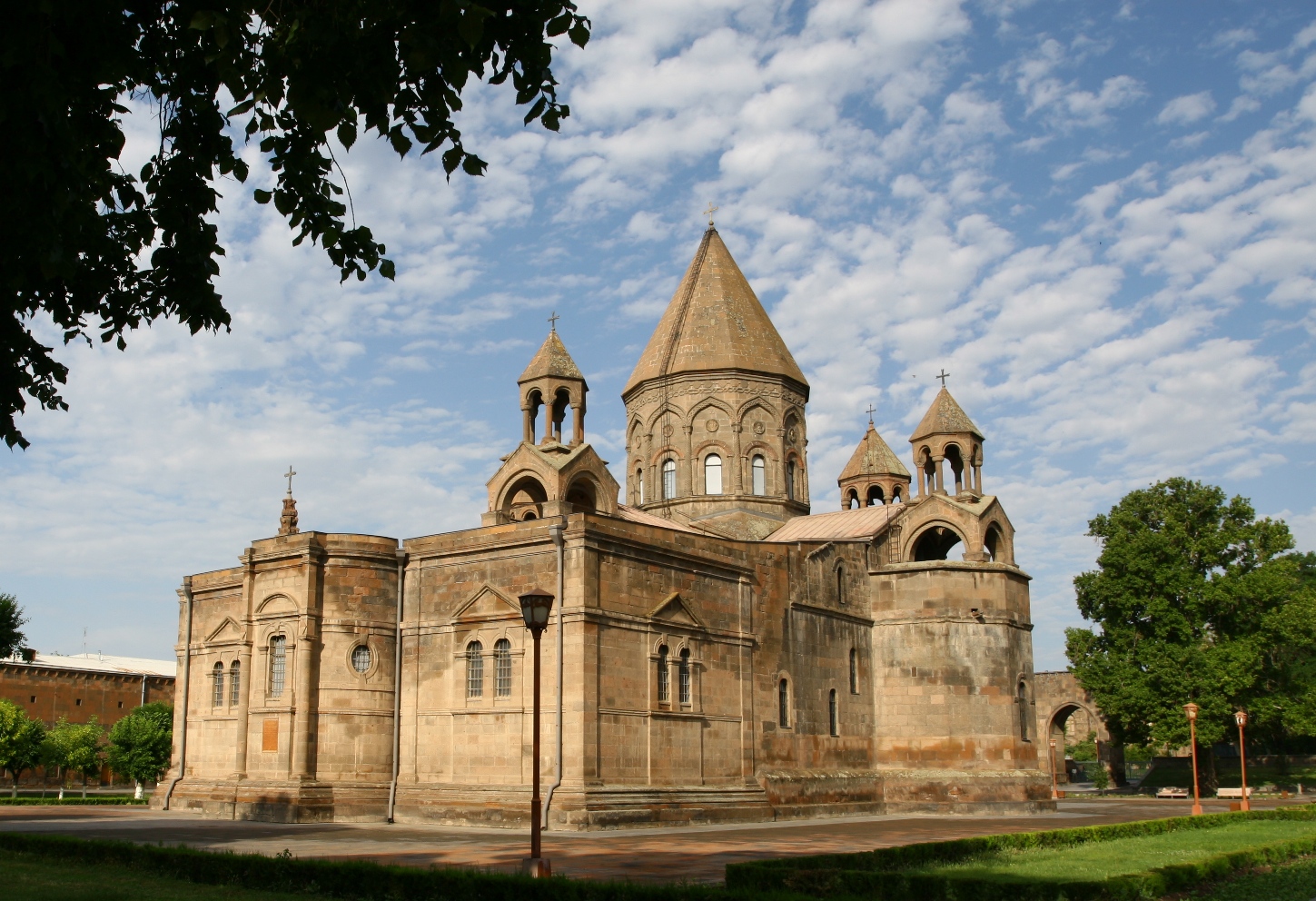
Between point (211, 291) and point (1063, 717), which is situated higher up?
point (211, 291)

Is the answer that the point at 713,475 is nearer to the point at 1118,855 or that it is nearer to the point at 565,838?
the point at 565,838

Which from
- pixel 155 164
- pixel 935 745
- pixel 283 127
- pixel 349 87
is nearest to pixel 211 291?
pixel 155 164

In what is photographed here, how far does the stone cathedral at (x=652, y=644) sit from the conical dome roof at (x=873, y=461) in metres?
6.42

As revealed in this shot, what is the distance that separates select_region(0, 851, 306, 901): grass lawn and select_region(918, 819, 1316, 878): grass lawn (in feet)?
30.4

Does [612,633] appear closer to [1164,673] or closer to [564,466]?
[564,466]

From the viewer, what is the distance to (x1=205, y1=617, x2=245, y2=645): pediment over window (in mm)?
31703

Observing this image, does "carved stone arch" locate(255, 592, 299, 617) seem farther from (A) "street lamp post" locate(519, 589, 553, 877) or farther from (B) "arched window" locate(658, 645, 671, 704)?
(A) "street lamp post" locate(519, 589, 553, 877)

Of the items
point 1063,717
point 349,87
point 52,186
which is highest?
point 349,87

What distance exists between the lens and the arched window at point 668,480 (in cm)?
4022

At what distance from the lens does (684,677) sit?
1147 inches

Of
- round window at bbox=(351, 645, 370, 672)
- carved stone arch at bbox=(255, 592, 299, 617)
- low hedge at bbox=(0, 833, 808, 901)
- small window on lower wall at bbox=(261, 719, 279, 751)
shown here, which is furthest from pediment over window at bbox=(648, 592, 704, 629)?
low hedge at bbox=(0, 833, 808, 901)

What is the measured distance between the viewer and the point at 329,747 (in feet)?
92.9

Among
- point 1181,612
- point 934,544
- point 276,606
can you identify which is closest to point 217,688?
point 276,606

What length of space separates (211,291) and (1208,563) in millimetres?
42985
